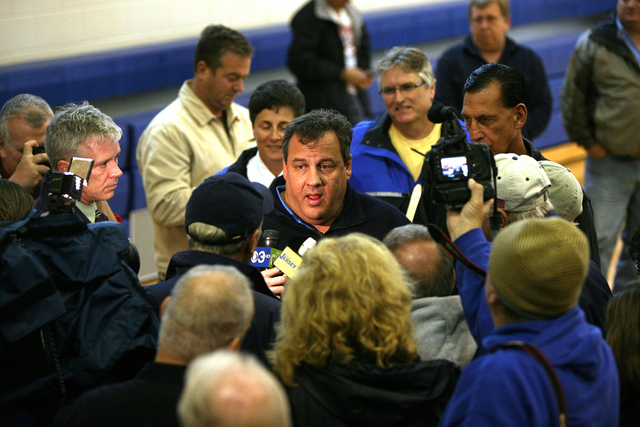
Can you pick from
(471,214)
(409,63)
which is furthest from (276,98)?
(471,214)

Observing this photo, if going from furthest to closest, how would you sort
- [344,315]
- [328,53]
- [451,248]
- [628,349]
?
1. [328,53]
2. [451,248]
3. [628,349]
4. [344,315]

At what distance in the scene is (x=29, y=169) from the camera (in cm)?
241

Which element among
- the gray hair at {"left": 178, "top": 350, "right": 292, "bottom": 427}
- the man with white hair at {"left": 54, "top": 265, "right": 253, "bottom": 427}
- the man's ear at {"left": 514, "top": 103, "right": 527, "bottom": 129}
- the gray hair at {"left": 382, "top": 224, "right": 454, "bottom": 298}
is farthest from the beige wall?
the gray hair at {"left": 178, "top": 350, "right": 292, "bottom": 427}

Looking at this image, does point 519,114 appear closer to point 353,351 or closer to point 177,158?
point 353,351

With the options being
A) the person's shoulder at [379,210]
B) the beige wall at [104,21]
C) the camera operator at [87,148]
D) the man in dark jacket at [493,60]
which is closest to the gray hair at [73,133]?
the camera operator at [87,148]

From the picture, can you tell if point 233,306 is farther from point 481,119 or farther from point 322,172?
point 481,119

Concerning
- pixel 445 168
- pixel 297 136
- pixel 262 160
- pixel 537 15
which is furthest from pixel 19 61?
pixel 537 15

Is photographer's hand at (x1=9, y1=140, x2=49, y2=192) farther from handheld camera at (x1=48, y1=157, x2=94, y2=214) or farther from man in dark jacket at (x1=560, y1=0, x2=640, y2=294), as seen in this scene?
man in dark jacket at (x1=560, y1=0, x2=640, y2=294)

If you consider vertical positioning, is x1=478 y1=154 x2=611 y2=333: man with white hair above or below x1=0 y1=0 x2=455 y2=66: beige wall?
below

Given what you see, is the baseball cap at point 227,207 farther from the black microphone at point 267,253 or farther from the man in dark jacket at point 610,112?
the man in dark jacket at point 610,112

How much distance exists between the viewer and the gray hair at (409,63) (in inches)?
123

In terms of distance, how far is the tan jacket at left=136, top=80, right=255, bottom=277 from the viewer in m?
3.20

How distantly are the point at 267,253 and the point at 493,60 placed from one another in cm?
228

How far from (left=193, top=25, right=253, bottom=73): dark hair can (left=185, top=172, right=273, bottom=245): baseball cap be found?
163 centimetres
